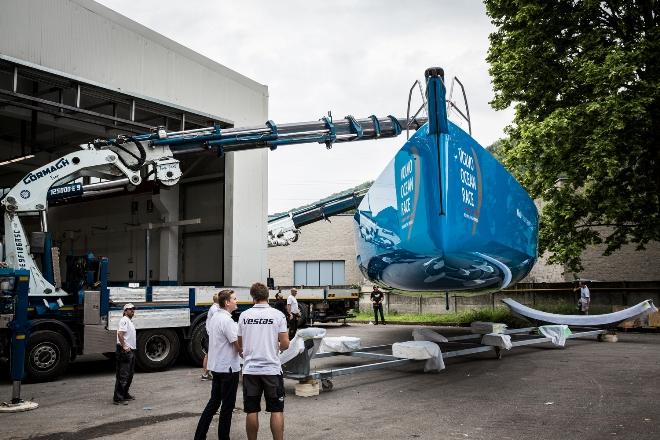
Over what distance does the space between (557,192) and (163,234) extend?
12.0 meters

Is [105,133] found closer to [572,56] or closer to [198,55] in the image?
[198,55]

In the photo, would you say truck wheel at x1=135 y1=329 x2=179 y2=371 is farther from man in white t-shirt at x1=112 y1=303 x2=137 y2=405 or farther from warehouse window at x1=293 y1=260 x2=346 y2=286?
warehouse window at x1=293 y1=260 x2=346 y2=286

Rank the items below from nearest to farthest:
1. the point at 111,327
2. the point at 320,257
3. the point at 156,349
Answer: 1. the point at 111,327
2. the point at 156,349
3. the point at 320,257

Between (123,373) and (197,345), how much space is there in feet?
11.1

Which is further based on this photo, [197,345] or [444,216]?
[197,345]

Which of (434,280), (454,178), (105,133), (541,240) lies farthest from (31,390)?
(541,240)

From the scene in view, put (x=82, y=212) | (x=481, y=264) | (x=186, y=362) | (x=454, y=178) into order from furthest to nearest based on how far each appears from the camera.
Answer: (x=82, y=212), (x=186, y=362), (x=481, y=264), (x=454, y=178)

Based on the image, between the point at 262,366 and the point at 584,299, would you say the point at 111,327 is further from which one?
the point at 584,299

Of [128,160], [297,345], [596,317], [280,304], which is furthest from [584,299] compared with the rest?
[128,160]

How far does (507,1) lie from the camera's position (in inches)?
667

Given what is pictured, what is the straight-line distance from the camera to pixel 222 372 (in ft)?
16.8

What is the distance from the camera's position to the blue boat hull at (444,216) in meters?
7.30

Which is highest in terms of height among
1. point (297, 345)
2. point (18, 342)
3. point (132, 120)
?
point (132, 120)

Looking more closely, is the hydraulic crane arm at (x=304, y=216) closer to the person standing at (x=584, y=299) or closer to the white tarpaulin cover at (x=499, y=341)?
the person standing at (x=584, y=299)
